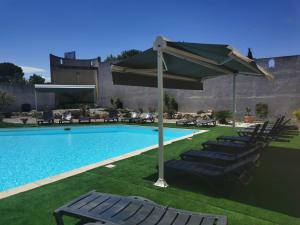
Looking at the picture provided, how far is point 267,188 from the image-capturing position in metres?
4.46

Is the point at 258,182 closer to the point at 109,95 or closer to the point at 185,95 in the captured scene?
the point at 185,95

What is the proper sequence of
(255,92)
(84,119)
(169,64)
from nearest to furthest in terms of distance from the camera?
(169,64), (255,92), (84,119)

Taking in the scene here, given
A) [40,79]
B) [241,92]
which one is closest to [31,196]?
[241,92]

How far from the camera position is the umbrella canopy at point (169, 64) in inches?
166

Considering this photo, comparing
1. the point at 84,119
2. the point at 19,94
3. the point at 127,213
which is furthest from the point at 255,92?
the point at 19,94

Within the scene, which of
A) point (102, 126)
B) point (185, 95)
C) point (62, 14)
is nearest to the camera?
point (62, 14)

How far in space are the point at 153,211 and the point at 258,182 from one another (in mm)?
3016

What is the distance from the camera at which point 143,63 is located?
5.88 meters

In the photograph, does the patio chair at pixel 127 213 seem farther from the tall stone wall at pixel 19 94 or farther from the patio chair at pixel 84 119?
the tall stone wall at pixel 19 94

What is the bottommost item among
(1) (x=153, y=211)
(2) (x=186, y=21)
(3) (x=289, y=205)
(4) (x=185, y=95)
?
(3) (x=289, y=205)

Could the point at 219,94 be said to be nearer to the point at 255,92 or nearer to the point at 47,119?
the point at 255,92

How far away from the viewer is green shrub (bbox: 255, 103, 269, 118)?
57.6 ft

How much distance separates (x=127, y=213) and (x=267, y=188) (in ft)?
10.2

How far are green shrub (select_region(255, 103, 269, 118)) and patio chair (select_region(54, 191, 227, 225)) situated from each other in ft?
55.3
